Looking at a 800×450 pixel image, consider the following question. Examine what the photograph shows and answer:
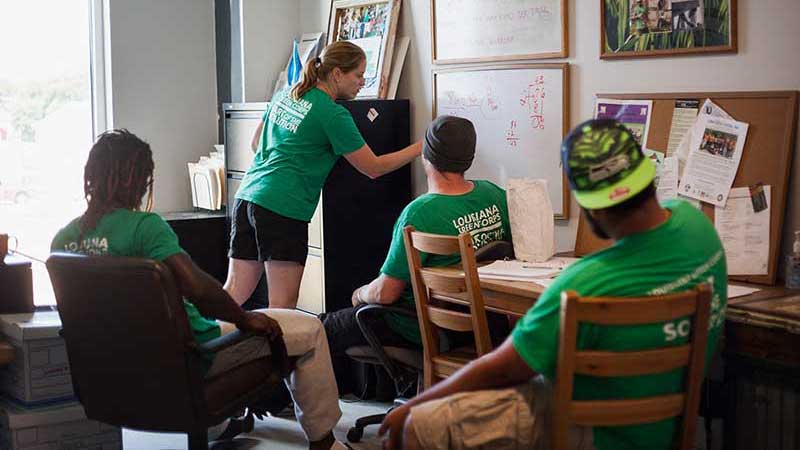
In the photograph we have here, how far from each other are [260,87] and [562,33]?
1902 millimetres

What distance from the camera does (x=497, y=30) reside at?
4.08 meters

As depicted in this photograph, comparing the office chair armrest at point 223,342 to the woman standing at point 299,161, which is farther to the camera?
the woman standing at point 299,161

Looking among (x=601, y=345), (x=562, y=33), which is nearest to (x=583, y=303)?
(x=601, y=345)

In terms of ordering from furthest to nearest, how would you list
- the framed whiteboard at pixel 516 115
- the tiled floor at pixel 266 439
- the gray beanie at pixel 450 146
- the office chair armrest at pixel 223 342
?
the framed whiteboard at pixel 516 115 < the tiled floor at pixel 266 439 < the gray beanie at pixel 450 146 < the office chair armrest at pixel 223 342

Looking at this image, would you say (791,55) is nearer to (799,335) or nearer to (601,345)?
(799,335)

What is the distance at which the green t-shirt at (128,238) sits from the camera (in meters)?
2.79

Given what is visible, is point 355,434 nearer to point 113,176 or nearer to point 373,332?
point 373,332

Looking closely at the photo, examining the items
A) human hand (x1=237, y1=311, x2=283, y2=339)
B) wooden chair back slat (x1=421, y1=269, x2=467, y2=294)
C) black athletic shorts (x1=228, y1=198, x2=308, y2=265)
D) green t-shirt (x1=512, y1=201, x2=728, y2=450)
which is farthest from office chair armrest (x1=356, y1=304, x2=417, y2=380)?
green t-shirt (x1=512, y1=201, x2=728, y2=450)

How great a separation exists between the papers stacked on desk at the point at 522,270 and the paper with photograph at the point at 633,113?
52 centimetres

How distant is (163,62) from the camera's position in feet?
17.8

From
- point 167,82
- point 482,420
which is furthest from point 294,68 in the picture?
point 482,420

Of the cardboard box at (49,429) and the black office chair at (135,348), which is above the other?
the black office chair at (135,348)

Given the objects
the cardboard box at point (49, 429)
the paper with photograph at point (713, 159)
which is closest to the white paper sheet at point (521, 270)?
the paper with photograph at point (713, 159)

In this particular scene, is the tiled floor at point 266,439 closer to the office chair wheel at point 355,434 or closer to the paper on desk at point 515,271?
the office chair wheel at point 355,434
